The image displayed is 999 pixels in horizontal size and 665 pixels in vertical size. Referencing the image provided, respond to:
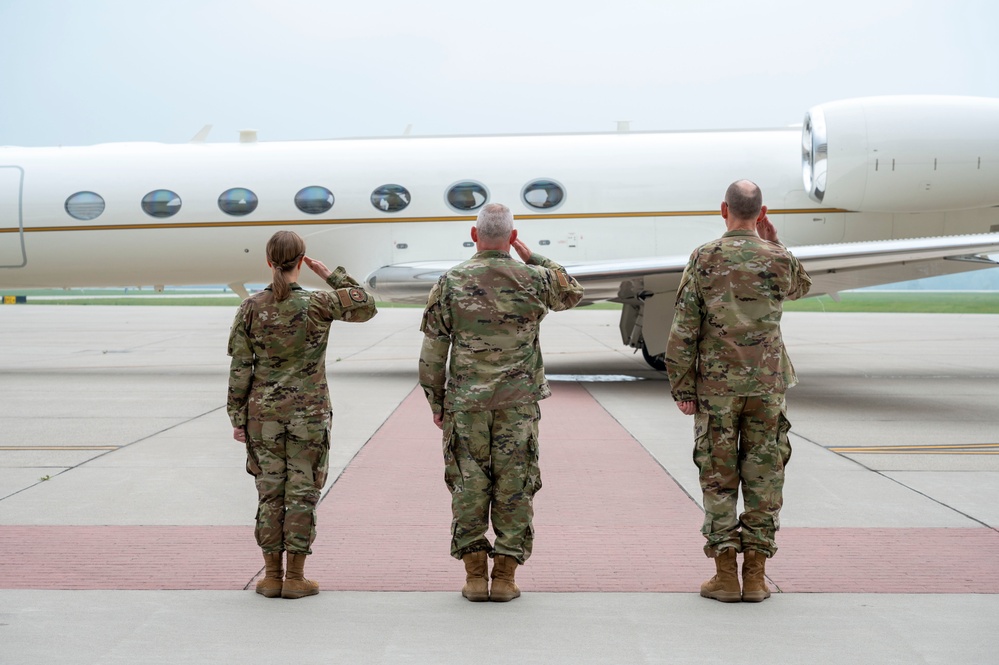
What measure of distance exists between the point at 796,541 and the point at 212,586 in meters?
3.07

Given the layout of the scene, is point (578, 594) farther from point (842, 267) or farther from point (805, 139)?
point (805, 139)

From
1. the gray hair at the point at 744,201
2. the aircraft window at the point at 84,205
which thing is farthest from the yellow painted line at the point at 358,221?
the gray hair at the point at 744,201

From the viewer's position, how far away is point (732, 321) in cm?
467

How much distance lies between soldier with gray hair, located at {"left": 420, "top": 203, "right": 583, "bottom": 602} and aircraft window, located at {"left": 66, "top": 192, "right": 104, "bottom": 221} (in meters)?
10.6

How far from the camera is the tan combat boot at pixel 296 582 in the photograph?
177 inches

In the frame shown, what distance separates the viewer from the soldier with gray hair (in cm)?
454

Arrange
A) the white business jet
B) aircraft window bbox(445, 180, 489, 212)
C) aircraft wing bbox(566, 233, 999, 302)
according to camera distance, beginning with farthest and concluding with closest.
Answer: aircraft window bbox(445, 180, 489, 212) → the white business jet → aircraft wing bbox(566, 233, 999, 302)

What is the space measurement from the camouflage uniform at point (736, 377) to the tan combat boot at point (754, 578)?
0.04 metres

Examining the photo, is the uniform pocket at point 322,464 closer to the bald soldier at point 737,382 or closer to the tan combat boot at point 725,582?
the bald soldier at point 737,382

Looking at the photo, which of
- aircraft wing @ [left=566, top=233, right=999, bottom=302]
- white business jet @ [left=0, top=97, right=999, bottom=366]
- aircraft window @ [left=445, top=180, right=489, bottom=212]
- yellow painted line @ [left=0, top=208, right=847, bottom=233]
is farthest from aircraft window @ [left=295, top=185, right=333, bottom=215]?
aircraft wing @ [left=566, top=233, right=999, bottom=302]

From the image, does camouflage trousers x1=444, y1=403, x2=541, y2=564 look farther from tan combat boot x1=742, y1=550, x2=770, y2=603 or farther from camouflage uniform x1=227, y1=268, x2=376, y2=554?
tan combat boot x1=742, y1=550, x2=770, y2=603

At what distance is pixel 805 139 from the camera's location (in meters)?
12.8

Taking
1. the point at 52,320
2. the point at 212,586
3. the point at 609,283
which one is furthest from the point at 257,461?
the point at 52,320

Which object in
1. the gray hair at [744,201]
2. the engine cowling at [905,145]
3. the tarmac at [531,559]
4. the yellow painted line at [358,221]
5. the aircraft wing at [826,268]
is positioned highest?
the engine cowling at [905,145]
